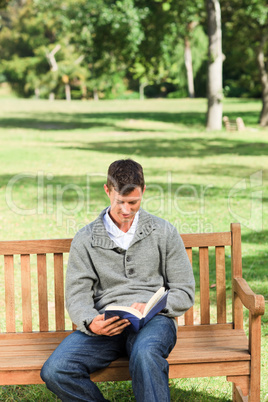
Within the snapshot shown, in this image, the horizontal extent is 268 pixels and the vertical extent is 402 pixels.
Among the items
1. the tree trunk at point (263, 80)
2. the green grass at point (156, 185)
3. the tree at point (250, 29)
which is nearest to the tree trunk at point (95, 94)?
the tree at point (250, 29)

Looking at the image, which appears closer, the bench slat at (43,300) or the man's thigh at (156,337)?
the man's thigh at (156,337)

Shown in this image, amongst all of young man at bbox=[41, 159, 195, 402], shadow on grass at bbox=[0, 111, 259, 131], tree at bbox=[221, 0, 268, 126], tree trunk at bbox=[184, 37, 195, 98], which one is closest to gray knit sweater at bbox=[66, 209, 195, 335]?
young man at bbox=[41, 159, 195, 402]

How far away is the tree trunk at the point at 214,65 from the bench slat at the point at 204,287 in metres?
20.3

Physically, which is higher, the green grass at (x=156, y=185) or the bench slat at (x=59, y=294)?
the bench slat at (x=59, y=294)

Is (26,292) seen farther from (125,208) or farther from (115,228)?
(125,208)

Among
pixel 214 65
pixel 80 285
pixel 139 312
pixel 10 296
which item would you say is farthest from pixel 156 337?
pixel 214 65

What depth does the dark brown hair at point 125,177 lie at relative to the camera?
10.8ft

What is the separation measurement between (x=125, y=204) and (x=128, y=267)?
369 mm

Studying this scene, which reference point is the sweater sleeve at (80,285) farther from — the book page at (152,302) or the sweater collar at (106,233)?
the book page at (152,302)

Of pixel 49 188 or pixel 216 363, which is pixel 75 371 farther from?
pixel 49 188

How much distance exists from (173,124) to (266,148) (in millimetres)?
10590

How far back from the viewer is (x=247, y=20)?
83.3ft

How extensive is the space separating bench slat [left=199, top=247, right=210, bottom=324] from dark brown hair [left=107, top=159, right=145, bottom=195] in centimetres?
76

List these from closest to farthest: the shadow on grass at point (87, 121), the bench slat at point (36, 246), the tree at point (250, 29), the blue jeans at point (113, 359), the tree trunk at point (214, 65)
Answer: the blue jeans at point (113, 359) < the bench slat at point (36, 246) < the tree at point (250, 29) < the tree trunk at point (214, 65) < the shadow on grass at point (87, 121)
